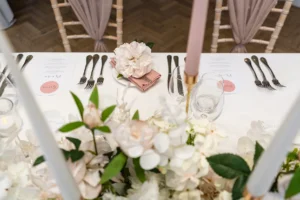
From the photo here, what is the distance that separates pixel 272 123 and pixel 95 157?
65 centimetres

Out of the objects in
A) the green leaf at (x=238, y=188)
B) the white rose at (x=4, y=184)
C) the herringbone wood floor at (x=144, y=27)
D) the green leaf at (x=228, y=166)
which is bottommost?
the herringbone wood floor at (x=144, y=27)

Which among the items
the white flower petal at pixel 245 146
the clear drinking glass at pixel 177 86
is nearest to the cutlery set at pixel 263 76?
the clear drinking glass at pixel 177 86

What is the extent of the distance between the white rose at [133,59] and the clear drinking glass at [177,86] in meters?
0.10

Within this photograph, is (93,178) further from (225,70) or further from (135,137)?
(225,70)

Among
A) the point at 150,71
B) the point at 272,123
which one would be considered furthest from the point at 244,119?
the point at 150,71

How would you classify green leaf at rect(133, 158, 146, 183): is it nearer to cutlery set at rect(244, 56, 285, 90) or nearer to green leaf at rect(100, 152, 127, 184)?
green leaf at rect(100, 152, 127, 184)

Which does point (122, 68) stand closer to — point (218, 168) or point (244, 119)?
point (244, 119)

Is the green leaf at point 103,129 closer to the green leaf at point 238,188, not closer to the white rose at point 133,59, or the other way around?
the green leaf at point 238,188

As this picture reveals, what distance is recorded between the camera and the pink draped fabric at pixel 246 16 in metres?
1.51

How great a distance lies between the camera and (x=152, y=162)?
21.1 inches

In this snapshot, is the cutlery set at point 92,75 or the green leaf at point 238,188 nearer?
the green leaf at point 238,188

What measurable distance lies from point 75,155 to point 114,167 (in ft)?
0.23

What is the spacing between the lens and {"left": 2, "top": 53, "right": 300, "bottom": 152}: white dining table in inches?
41.1

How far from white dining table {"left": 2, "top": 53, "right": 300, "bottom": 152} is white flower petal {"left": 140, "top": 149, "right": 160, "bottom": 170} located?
1.50 feet
